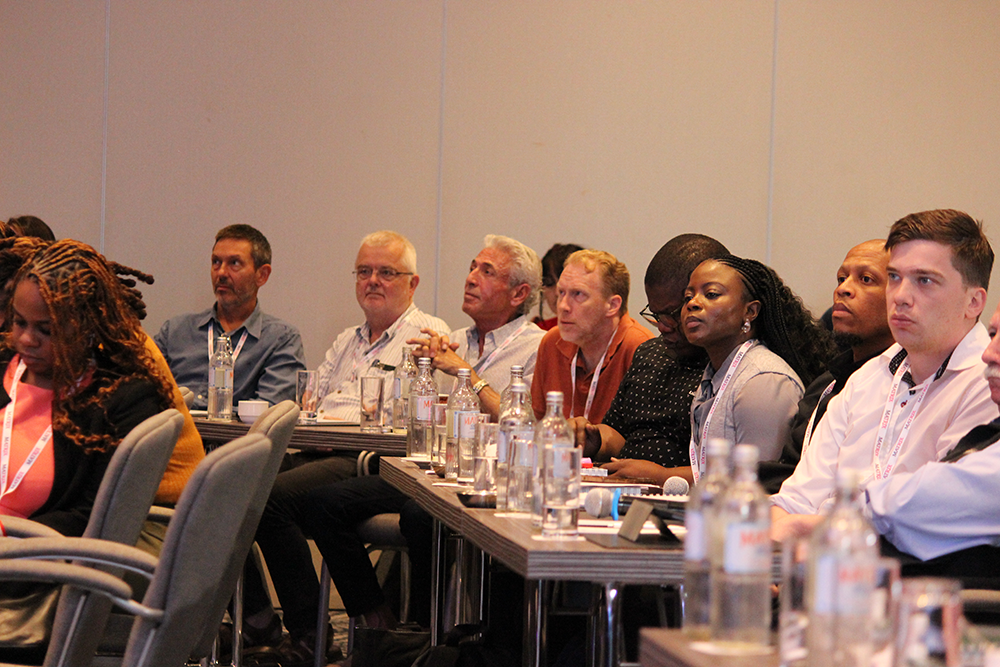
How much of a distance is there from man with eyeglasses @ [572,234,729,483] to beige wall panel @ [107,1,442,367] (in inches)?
76.7

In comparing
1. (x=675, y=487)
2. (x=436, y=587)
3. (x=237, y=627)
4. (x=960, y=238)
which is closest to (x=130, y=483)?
A: (x=675, y=487)

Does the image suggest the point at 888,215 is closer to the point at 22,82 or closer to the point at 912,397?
the point at 912,397

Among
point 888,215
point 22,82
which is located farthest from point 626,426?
point 22,82

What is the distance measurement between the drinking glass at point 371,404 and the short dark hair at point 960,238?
6.47 feet

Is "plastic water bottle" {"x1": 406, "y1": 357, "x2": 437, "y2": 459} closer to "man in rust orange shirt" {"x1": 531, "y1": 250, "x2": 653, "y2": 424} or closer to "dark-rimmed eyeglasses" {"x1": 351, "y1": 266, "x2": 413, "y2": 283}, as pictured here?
"man in rust orange shirt" {"x1": 531, "y1": 250, "x2": 653, "y2": 424}

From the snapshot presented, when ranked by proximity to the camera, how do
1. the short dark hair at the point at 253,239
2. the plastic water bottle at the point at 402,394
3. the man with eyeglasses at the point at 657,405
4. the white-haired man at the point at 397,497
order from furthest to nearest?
the short dark hair at the point at 253,239 < the plastic water bottle at the point at 402,394 < the white-haired man at the point at 397,497 < the man with eyeglasses at the point at 657,405

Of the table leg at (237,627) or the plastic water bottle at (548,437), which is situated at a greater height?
the plastic water bottle at (548,437)

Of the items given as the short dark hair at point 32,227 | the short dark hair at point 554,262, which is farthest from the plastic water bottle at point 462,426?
the short dark hair at point 32,227

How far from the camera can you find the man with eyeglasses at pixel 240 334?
4.75m

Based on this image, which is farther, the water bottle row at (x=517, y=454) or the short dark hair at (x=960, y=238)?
the short dark hair at (x=960, y=238)

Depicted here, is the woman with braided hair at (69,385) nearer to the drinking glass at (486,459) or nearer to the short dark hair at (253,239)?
the drinking glass at (486,459)

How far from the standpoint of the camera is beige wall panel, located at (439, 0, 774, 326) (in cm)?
532

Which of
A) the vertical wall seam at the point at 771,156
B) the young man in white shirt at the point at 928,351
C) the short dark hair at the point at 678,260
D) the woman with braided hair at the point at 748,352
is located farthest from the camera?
the vertical wall seam at the point at 771,156

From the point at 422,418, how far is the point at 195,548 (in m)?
1.41
